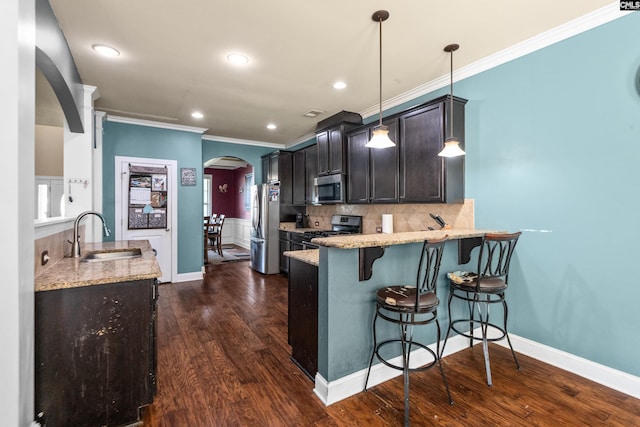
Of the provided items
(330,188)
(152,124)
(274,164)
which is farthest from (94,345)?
(274,164)

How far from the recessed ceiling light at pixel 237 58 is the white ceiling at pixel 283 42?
7 centimetres

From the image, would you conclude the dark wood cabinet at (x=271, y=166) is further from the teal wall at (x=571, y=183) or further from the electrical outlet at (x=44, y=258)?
the electrical outlet at (x=44, y=258)

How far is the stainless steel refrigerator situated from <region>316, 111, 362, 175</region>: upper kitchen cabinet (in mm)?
1359

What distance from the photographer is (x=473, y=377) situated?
7.31 feet

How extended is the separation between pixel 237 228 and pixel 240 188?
1.34 m

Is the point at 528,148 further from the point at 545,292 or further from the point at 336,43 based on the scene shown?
the point at 336,43

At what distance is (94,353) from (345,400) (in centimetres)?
153

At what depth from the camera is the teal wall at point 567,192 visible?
2.05 m

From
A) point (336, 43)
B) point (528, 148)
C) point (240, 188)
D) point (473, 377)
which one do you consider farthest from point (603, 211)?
point (240, 188)

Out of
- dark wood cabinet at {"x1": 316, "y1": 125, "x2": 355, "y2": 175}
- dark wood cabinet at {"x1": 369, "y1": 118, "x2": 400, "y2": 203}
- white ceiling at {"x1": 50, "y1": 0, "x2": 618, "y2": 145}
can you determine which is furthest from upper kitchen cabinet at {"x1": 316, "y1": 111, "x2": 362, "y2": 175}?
dark wood cabinet at {"x1": 369, "y1": 118, "x2": 400, "y2": 203}

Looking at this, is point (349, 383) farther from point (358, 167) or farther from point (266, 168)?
point (266, 168)

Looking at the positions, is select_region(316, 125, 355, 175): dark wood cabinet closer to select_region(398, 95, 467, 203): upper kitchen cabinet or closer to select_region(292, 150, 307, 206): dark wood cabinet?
select_region(292, 150, 307, 206): dark wood cabinet

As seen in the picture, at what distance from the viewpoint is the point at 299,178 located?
562cm

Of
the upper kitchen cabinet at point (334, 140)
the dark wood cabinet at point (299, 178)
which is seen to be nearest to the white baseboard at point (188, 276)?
the dark wood cabinet at point (299, 178)
